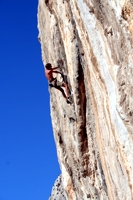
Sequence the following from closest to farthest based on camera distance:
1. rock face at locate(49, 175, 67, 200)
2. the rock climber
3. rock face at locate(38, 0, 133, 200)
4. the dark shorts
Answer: rock face at locate(38, 0, 133, 200) < the rock climber < the dark shorts < rock face at locate(49, 175, 67, 200)

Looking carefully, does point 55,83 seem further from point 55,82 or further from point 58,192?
point 58,192

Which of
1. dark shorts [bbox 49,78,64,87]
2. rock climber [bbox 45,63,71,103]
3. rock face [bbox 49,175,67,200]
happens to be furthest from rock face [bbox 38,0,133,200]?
rock face [bbox 49,175,67,200]

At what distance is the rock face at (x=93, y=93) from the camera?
33.1ft

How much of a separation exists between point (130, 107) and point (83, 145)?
254 inches

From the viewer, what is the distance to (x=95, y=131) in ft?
47.2

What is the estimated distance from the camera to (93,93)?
13125 mm

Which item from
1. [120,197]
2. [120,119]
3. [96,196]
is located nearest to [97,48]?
[120,119]

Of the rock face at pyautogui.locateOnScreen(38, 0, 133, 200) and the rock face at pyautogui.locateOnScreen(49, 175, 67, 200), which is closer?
the rock face at pyautogui.locateOnScreen(38, 0, 133, 200)

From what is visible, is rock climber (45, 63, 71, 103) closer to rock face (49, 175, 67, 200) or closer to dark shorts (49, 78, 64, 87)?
dark shorts (49, 78, 64, 87)

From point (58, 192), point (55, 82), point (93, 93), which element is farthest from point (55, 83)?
point (58, 192)

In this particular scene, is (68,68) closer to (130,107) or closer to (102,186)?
(102,186)

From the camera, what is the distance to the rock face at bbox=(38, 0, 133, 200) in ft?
33.1

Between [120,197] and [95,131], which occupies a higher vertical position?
[95,131]

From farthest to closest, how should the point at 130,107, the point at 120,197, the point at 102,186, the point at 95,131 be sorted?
the point at 102,186, the point at 95,131, the point at 120,197, the point at 130,107
